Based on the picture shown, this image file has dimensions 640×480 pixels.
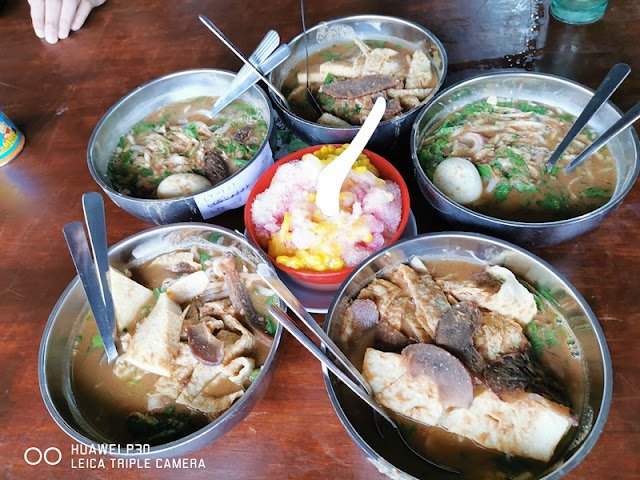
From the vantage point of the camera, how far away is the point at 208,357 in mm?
1152

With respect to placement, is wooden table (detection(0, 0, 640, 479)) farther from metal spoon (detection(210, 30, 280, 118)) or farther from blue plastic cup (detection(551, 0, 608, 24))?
metal spoon (detection(210, 30, 280, 118))

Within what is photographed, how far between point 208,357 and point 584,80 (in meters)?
1.69

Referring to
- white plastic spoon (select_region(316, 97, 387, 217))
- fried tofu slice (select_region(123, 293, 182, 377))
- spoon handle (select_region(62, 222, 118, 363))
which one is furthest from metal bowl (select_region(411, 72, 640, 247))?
spoon handle (select_region(62, 222, 118, 363))

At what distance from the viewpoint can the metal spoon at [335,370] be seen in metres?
0.95

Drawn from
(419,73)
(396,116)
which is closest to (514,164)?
(396,116)

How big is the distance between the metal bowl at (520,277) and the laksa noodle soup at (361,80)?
59 cm

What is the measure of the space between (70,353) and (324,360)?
72 centimetres

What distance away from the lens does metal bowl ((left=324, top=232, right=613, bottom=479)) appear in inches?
36.7

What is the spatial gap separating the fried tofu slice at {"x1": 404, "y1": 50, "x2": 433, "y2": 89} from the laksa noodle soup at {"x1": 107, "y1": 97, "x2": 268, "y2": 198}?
0.57 m

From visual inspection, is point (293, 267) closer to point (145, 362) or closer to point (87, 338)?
point (145, 362)

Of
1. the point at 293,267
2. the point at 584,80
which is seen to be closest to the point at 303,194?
the point at 293,267

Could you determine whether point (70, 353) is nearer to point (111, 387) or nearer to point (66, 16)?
point (111, 387)

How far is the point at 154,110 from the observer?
1.82 meters

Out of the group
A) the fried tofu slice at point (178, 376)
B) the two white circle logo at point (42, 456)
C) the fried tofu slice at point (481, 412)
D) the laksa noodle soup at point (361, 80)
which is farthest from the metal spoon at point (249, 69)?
the two white circle logo at point (42, 456)
